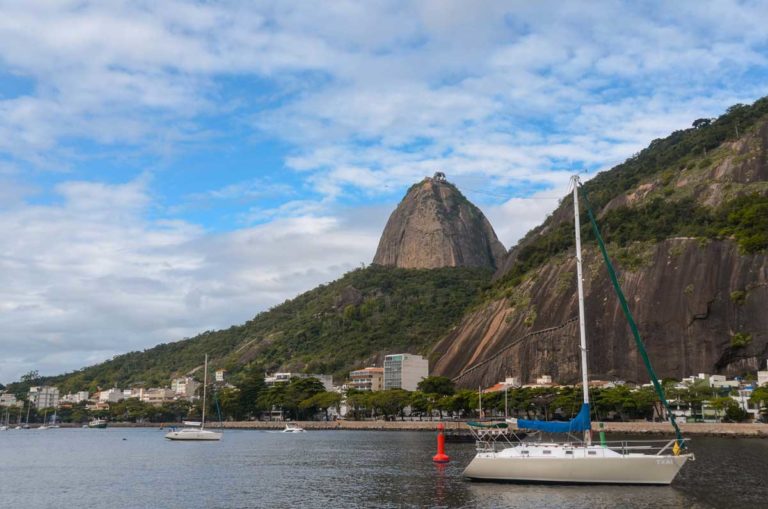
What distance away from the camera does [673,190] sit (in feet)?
498

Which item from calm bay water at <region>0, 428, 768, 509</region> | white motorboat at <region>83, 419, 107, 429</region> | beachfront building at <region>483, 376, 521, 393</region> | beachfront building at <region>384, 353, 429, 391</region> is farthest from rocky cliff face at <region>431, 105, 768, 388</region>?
white motorboat at <region>83, 419, 107, 429</region>

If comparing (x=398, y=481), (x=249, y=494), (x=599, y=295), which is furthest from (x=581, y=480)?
(x=599, y=295)

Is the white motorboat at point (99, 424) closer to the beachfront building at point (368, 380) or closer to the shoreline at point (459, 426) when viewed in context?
the shoreline at point (459, 426)

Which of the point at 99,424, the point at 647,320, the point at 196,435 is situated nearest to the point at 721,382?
the point at 647,320

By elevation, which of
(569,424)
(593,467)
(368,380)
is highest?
(368,380)

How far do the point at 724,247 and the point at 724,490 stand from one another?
293 ft

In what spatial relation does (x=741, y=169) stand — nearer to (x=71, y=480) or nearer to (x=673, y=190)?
(x=673, y=190)

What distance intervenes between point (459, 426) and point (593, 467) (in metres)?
72.5

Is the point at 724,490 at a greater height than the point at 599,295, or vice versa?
the point at 599,295

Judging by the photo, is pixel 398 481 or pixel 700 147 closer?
pixel 398 481

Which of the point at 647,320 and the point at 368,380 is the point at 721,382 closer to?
the point at 647,320

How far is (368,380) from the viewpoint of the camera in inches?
6845

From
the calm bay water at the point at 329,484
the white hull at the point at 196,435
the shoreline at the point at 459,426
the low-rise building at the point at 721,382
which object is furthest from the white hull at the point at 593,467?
the white hull at the point at 196,435

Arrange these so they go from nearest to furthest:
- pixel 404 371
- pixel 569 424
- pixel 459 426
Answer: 1. pixel 569 424
2. pixel 459 426
3. pixel 404 371
